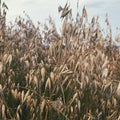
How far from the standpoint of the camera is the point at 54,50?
4.68 m

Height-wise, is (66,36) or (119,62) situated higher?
(66,36)

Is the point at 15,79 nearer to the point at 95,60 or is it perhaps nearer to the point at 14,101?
the point at 14,101

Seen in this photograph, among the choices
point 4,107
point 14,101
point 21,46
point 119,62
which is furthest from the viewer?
point 21,46

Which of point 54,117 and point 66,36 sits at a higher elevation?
point 66,36

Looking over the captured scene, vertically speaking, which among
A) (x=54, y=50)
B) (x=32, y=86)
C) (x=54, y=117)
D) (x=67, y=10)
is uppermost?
(x=67, y=10)

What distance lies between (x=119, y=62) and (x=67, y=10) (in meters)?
1.95

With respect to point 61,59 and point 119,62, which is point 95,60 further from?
point 119,62

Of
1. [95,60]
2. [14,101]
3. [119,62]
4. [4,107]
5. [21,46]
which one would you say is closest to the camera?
[4,107]

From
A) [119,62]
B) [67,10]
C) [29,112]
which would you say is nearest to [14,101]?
[29,112]

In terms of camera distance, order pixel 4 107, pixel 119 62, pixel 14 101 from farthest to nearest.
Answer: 1. pixel 119 62
2. pixel 14 101
3. pixel 4 107

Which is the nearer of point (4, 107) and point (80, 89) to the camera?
point (4, 107)

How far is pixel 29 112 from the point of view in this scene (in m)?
4.19

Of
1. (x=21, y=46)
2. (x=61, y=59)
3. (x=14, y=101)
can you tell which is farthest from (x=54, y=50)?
(x=21, y=46)

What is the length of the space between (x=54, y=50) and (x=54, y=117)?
816 mm
